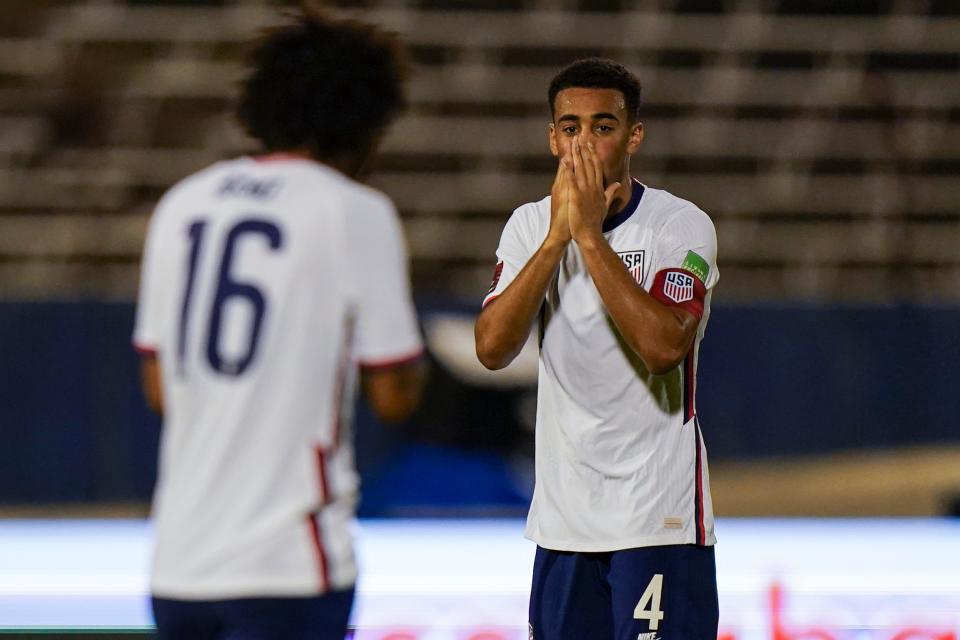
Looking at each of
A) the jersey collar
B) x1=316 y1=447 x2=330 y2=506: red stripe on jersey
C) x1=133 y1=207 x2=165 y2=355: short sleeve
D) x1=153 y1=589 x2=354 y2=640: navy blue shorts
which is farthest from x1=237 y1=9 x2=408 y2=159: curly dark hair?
the jersey collar

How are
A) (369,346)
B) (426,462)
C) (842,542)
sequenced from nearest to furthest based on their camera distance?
(369,346) < (842,542) < (426,462)

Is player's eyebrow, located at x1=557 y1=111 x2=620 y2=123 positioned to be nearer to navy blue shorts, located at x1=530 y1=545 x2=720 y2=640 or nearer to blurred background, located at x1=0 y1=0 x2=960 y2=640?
navy blue shorts, located at x1=530 y1=545 x2=720 y2=640

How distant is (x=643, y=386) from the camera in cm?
308

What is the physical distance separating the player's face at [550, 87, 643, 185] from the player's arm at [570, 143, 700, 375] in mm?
113

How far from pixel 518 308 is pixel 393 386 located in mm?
907

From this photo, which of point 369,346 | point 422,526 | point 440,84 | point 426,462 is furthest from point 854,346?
point 369,346

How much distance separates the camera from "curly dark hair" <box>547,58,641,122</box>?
3119 millimetres

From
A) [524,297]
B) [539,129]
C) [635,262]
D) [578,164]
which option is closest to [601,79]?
[578,164]

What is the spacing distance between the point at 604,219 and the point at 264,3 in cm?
700

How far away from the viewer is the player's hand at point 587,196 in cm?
298

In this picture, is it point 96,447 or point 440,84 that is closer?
point 96,447

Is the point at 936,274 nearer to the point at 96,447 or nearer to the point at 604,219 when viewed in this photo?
the point at 96,447

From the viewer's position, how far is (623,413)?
3078 millimetres

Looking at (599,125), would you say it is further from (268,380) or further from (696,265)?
(268,380)
